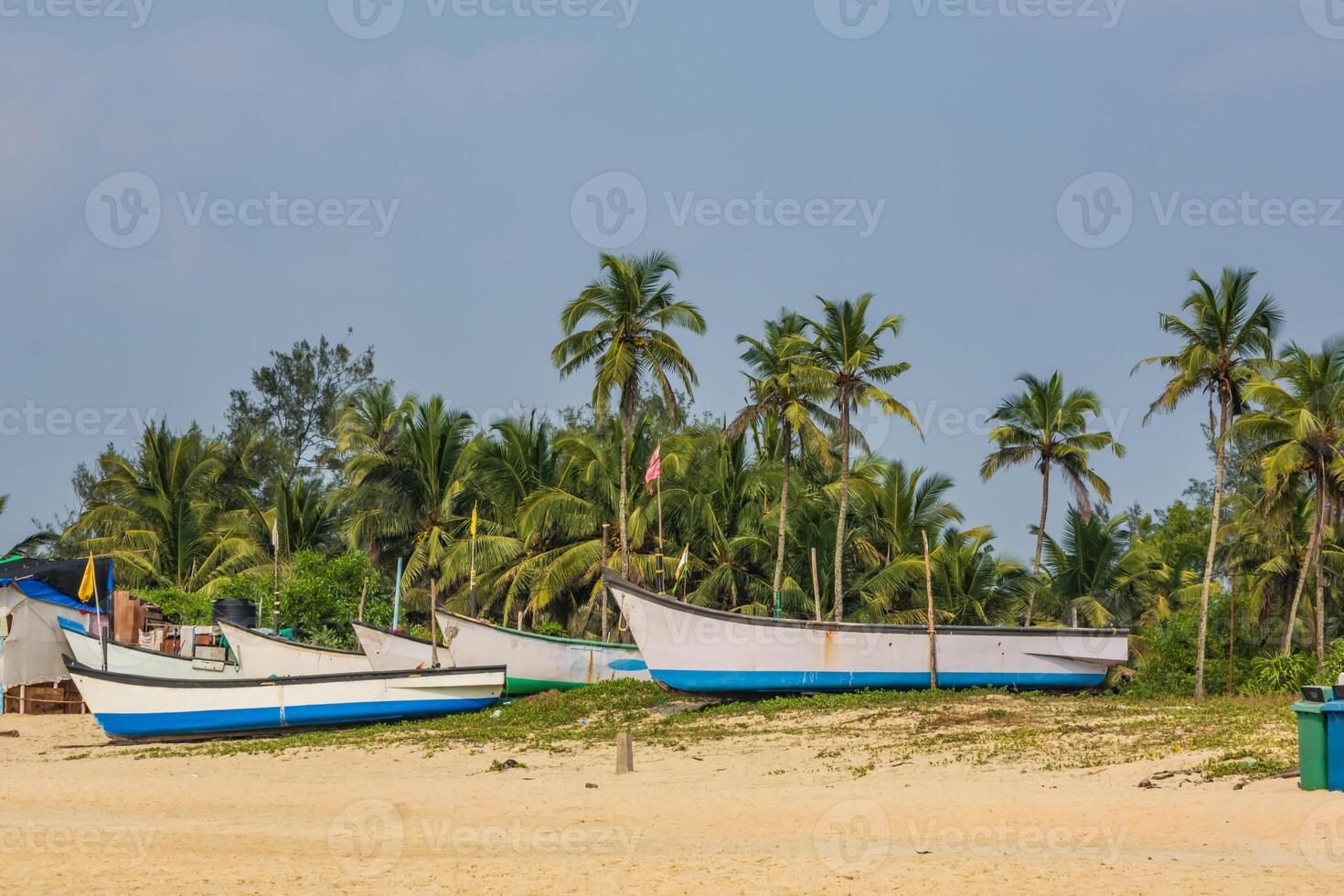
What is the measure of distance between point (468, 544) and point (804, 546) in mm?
9515

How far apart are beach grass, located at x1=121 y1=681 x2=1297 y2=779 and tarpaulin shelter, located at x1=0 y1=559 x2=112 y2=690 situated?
996cm

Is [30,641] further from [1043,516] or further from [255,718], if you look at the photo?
[1043,516]

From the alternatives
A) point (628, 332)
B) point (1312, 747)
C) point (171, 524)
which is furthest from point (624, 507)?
point (1312, 747)

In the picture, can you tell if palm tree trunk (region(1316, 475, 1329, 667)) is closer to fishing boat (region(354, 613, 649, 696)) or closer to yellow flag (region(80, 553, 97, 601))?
fishing boat (region(354, 613, 649, 696))

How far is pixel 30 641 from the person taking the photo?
30.8 m

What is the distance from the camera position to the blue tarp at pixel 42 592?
3081 centimetres

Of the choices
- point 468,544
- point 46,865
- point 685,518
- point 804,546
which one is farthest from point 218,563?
point 46,865

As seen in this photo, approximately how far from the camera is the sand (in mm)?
9906

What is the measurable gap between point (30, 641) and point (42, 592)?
47.4 inches

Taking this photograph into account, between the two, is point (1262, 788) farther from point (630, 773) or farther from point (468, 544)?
point (468, 544)

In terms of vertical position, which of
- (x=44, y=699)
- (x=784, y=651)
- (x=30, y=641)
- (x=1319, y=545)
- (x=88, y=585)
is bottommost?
(x=44, y=699)

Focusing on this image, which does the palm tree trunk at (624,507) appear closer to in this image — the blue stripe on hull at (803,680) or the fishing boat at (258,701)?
the blue stripe on hull at (803,680)

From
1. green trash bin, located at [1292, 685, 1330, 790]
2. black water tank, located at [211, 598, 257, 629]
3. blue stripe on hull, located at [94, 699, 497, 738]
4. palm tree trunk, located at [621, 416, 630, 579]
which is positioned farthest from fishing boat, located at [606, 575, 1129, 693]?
green trash bin, located at [1292, 685, 1330, 790]

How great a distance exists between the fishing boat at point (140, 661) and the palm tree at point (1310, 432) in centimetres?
2251
